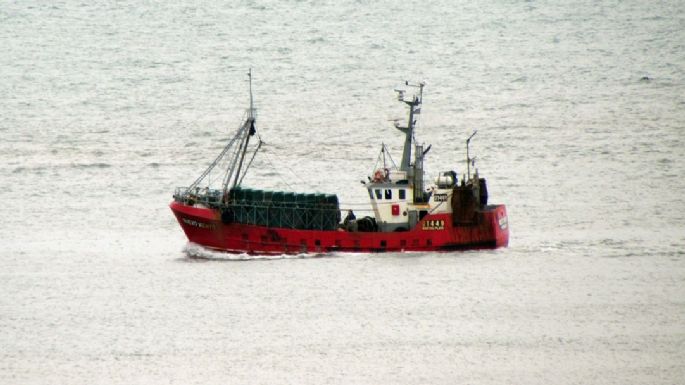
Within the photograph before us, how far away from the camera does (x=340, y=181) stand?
305 ft

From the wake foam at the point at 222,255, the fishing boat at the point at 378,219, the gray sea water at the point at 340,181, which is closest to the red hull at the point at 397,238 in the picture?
the fishing boat at the point at 378,219

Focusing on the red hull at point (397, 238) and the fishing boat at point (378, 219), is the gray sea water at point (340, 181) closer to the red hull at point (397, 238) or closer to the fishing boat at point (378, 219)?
the red hull at point (397, 238)

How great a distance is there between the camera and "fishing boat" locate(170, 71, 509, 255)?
76750mm

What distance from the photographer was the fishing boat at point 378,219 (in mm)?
76750

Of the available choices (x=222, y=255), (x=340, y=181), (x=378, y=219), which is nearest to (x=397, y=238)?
(x=378, y=219)

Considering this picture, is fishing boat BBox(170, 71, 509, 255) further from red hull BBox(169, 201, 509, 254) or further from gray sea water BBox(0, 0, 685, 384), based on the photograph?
gray sea water BBox(0, 0, 685, 384)

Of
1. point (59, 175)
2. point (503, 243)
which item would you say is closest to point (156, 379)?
point (503, 243)

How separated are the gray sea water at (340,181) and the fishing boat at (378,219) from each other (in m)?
0.97

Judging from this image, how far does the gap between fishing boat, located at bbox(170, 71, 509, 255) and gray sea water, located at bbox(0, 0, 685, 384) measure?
3.17 ft

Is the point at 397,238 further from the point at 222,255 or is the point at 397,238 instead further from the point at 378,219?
the point at 222,255

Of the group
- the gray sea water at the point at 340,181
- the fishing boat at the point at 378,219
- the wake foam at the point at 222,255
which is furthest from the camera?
the wake foam at the point at 222,255

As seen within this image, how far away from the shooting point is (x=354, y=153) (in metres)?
101

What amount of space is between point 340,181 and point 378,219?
15.5 metres

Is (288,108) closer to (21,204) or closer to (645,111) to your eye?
(645,111)
